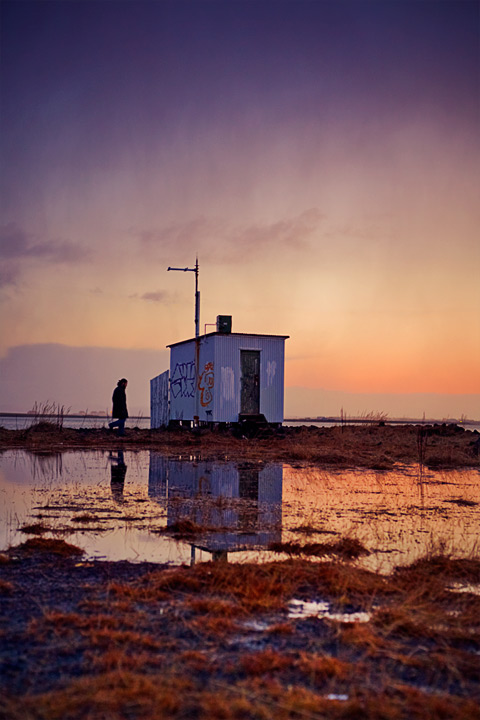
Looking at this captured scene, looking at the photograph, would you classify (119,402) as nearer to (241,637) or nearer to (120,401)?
(120,401)

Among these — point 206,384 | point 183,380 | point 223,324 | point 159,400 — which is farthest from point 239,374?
point 159,400

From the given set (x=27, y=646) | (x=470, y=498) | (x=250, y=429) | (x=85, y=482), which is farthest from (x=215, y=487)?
(x=250, y=429)

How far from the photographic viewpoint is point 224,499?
9.52m

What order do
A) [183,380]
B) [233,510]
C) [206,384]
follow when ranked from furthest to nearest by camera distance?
[183,380], [206,384], [233,510]

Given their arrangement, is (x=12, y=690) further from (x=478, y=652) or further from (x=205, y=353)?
(x=205, y=353)

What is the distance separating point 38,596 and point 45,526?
268cm

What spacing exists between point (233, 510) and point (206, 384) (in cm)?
1737

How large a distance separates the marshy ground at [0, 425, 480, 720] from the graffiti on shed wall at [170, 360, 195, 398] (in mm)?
20980

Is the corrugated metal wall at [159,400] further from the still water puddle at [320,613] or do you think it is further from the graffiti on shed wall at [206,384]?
the still water puddle at [320,613]

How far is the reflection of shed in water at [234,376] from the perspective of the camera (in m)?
25.2

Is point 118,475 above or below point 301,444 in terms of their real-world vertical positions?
below

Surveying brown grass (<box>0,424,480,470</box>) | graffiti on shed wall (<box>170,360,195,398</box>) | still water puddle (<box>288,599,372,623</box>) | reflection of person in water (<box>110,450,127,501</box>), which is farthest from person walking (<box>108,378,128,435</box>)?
still water puddle (<box>288,599,372,623</box>)

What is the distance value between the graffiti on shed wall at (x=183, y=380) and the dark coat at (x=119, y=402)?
4.06m

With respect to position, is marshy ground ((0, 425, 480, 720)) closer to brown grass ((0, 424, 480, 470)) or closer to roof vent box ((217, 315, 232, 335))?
brown grass ((0, 424, 480, 470))
